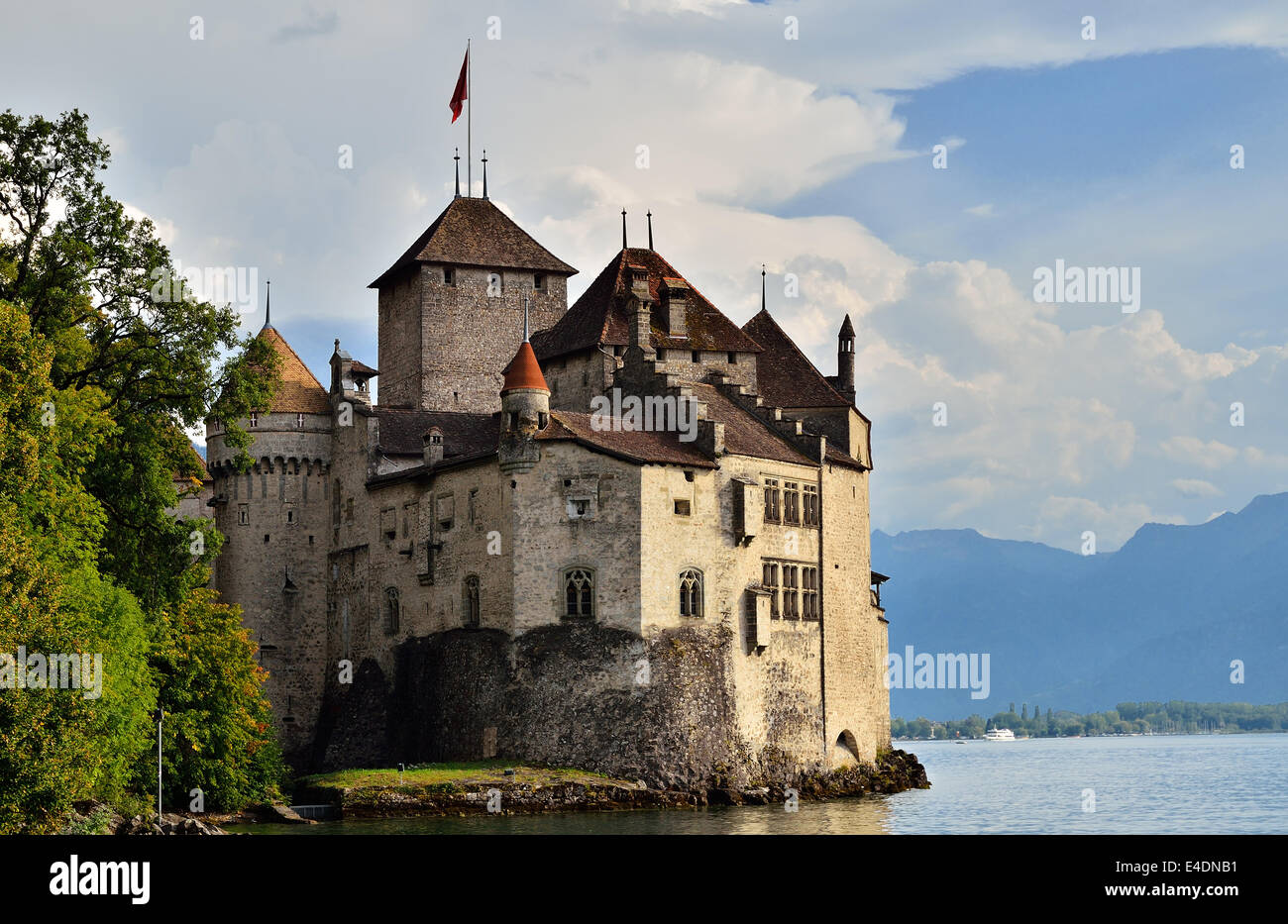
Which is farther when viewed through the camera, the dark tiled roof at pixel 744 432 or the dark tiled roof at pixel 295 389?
the dark tiled roof at pixel 295 389

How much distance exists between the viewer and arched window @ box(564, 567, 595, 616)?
69.0m

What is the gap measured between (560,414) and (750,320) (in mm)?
18991

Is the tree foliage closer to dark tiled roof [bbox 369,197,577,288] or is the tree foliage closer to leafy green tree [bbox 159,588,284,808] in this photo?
leafy green tree [bbox 159,588,284,808]

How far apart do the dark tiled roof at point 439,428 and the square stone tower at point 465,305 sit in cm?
470

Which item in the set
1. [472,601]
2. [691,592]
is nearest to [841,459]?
[691,592]

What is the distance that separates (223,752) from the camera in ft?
207

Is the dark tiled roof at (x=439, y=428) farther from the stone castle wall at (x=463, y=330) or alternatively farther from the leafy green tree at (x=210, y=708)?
the leafy green tree at (x=210, y=708)

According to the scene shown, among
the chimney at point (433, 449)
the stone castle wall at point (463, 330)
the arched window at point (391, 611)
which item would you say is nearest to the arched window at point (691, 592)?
the chimney at point (433, 449)

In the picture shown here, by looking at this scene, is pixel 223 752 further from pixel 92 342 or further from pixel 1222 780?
pixel 1222 780

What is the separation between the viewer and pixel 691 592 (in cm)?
7044

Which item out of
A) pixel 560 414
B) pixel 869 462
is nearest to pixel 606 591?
pixel 560 414

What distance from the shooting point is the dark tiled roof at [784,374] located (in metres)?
83.4

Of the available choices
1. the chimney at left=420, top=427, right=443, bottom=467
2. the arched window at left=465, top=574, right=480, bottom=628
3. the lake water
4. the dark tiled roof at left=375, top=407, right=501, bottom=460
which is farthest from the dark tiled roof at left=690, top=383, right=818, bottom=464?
the lake water

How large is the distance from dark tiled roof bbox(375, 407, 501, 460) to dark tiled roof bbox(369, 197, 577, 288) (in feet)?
31.8
